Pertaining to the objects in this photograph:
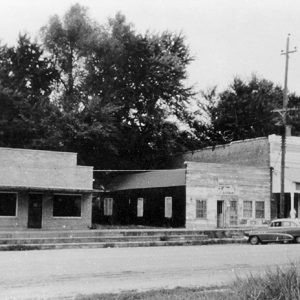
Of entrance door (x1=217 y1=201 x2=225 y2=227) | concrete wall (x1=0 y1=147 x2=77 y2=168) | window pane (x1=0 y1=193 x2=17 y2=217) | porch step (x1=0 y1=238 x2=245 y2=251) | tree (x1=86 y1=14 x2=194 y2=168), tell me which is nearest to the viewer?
porch step (x1=0 y1=238 x2=245 y2=251)

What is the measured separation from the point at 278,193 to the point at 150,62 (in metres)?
18.1

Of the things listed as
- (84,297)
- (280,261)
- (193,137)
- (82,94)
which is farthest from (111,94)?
(84,297)

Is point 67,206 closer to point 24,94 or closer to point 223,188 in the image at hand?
point 223,188

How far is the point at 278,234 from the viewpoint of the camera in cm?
3122

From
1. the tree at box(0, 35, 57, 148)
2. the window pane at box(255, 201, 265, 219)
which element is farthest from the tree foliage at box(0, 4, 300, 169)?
the window pane at box(255, 201, 265, 219)

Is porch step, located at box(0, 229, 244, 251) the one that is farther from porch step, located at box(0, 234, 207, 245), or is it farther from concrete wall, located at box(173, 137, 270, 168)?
concrete wall, located at box(173, 137, 270, 168)

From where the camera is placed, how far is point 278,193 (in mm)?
43250

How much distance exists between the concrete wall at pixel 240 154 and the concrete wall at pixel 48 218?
43.6 feet

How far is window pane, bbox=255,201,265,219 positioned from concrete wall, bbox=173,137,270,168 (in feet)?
9.80

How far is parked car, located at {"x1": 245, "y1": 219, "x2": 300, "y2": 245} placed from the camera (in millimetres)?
31125

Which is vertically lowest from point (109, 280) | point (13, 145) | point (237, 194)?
point (109, 280)

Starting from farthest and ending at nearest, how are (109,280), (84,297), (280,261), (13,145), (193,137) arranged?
(193,137) < (13,145) < (280,261) < (109,280) < (84,297)

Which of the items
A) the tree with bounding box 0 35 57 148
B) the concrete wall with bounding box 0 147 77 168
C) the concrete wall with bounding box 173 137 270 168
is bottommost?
the concrete wall with bounding box 0 147 77 168

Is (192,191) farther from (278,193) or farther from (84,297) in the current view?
(84,297)
